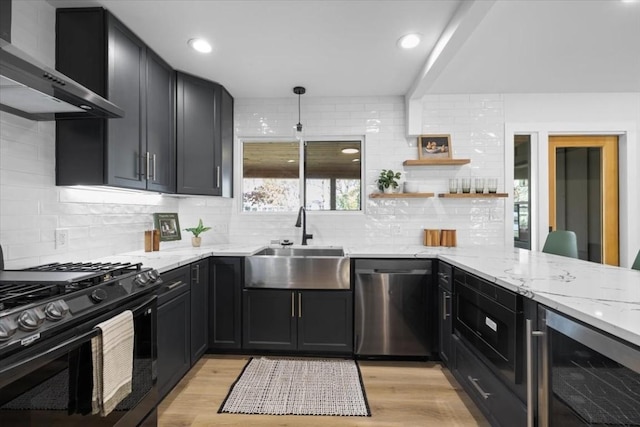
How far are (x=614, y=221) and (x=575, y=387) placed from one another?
10.3 ft

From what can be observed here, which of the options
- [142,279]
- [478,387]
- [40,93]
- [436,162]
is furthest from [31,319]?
[436,162]

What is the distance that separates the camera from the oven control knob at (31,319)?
38.6 inches

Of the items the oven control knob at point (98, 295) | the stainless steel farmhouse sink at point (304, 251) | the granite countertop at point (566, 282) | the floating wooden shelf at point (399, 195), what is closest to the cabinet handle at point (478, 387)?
the granite countertop at point (566, 282)

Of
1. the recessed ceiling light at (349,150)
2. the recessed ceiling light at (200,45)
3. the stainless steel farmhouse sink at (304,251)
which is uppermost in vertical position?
the recessed ceiling light at (200,45)

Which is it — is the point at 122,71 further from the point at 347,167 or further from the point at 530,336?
the point at 530,336

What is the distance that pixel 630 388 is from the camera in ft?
3.04

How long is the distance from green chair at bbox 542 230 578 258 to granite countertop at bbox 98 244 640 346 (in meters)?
0.30

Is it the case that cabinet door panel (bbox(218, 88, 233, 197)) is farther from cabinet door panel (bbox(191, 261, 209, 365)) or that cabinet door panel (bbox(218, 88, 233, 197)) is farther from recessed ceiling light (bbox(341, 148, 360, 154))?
recessed ceiling light (bbox(341, 148, 360, 154))

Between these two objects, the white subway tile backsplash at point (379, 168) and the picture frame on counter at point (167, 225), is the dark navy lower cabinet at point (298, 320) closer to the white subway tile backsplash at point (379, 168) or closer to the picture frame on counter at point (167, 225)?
the white subway tile backsplash at point (379, 168)

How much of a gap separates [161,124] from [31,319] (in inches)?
74.5

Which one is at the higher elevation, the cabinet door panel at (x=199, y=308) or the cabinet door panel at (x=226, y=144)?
the cabinet door panel at (x=226, y=144)

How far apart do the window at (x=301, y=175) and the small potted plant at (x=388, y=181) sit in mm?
299

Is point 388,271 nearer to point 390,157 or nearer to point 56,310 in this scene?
point 390,157

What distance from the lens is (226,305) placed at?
2729mm
